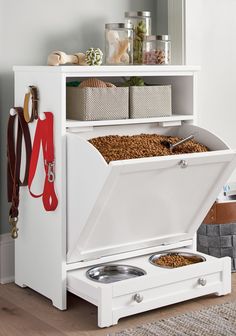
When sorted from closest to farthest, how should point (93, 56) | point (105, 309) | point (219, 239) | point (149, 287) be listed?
1. point (105, 309)
2. point (149, 287)
3. point (93, 56)
4. point (219, 239)

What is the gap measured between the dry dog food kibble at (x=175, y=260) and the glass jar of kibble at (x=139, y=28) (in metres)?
0.93

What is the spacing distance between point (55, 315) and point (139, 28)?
140 centimetres

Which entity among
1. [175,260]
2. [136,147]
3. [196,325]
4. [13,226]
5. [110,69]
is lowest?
[196,325]

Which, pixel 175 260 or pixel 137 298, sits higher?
pixel 175 260

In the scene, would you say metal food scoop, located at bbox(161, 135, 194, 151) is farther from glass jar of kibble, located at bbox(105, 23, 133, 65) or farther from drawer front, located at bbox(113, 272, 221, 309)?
drawer front, located at bbox(113, 272, 221, 309)

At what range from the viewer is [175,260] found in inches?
131

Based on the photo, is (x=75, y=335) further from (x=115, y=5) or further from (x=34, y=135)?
(x=115, y=5)

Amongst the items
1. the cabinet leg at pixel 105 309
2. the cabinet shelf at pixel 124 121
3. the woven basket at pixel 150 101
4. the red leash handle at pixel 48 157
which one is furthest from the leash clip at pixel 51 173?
the cabinet leg at pixel 105 309

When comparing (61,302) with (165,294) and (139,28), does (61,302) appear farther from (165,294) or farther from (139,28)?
(139,28)

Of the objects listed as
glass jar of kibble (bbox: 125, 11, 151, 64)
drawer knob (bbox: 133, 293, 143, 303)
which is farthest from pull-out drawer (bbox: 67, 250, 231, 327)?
glass jar of kibble (bbox: 125, 11, 151, 64)

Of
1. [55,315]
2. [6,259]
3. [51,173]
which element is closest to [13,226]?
Answer: [6,259]

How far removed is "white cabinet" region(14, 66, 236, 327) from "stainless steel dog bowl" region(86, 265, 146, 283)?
4 cm

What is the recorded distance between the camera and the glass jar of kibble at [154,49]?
3.42 meters

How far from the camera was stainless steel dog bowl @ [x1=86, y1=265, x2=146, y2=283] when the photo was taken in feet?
10.4
